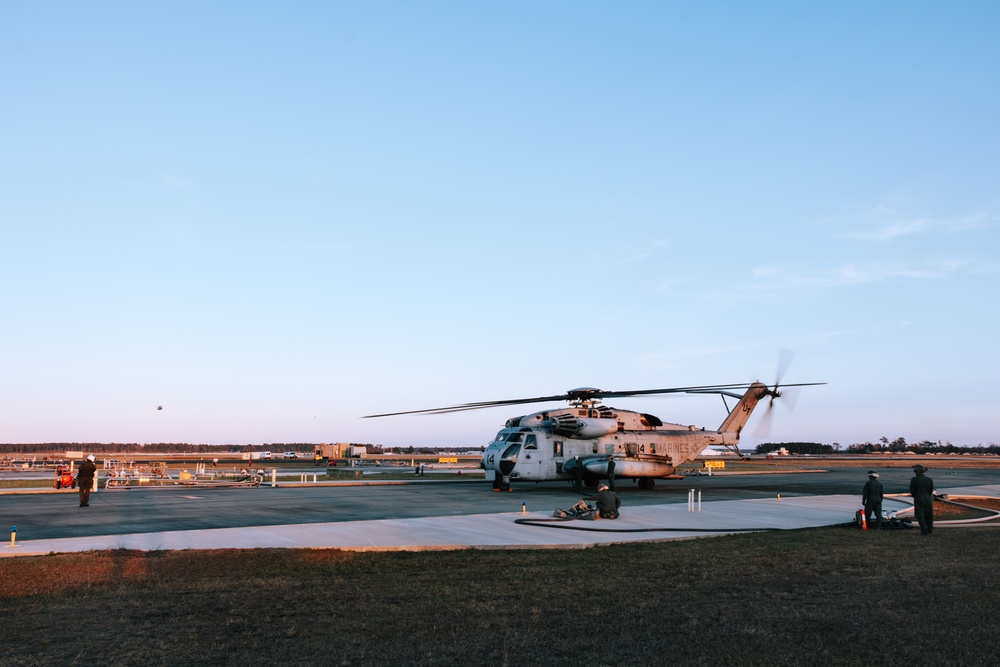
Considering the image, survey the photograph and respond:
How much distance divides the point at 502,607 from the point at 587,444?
2685 cm

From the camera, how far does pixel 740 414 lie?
136 ft

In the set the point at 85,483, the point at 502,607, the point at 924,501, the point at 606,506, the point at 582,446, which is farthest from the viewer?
the point at 582,446

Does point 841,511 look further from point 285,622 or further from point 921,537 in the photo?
point 285,622

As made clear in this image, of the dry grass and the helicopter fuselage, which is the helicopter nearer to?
the helicopter fuselage

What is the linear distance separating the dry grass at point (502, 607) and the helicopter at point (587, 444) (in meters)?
18.1

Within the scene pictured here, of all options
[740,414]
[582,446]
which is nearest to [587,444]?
[582,446]

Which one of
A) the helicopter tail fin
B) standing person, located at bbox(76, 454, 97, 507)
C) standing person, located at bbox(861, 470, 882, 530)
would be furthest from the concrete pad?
the helicopter tail fin

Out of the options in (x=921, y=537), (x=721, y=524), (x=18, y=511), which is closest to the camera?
(x=921, y=537)

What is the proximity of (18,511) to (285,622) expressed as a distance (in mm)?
20059

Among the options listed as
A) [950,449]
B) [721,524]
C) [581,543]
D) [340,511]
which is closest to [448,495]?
[340,511]

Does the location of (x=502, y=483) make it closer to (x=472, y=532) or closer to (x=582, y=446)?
(x=582, y=446)

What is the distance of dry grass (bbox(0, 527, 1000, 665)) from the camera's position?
8164 mm

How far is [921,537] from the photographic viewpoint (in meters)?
19.0

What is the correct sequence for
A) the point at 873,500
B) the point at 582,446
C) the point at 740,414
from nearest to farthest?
1. the point at 873,500
2. the point at 582,446
3. the point at 740,414
